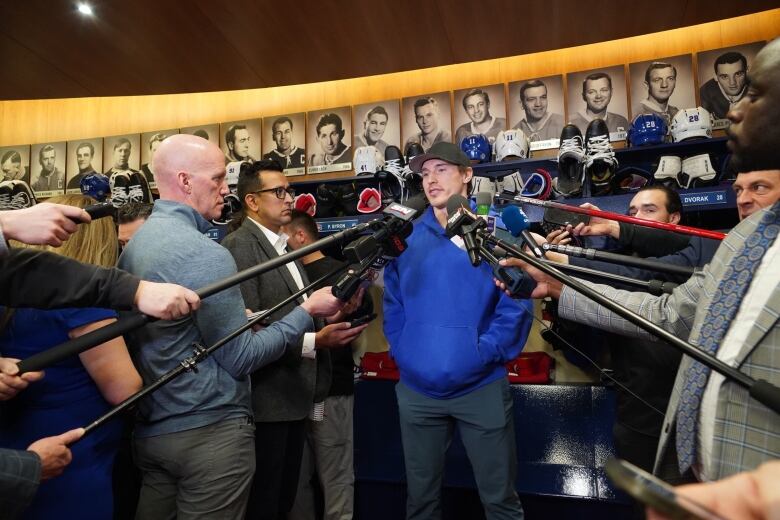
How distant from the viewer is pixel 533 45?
3.92 metres

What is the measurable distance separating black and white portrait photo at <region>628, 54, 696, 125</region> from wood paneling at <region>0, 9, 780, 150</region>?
0.86 ft

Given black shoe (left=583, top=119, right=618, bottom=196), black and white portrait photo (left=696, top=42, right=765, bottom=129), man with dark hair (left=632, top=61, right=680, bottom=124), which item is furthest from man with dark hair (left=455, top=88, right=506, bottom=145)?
black and white portrait photo (left=696, top=42, right=765, bottom=129)

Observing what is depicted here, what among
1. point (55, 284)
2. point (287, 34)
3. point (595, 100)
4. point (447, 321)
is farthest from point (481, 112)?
point (55, 284)

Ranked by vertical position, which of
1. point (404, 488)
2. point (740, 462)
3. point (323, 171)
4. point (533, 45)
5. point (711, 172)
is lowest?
point (404, 488)

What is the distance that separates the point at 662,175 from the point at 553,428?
5.90 ft

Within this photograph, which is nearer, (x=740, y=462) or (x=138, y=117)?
(x=740, y=462)

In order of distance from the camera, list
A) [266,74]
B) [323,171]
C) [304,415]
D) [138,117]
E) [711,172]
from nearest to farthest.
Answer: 1. [304,415]
2. [711,172]
3. [266,74]
4. [323,171]
5. [138,117]

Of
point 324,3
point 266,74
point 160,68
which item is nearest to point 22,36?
point 160,68

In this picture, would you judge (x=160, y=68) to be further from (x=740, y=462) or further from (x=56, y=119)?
(x=740, y=462)

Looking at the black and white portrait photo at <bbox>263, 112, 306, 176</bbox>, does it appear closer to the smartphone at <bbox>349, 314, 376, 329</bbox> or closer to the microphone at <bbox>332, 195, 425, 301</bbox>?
the smartphone at <bbox>349, 314, 376, 329</bbox>

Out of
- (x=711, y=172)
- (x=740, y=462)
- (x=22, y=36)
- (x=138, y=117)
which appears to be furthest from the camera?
(x=138, y=117)

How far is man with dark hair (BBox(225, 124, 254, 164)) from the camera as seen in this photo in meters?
5.20

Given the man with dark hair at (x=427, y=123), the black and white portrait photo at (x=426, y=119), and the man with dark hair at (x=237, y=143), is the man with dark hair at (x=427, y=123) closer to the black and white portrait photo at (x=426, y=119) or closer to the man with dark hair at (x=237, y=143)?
the black and white portrait photo at (x=426, y=119)

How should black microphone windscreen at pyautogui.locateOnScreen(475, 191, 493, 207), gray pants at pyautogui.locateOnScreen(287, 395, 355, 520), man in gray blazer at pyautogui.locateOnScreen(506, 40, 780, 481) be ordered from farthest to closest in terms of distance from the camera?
gray pants at pyautogui.locateOnScreen(287, 395, 355, 520), black microphone windscreen at pyautogui.locateOnScreen(475, 191, 493, 207), man in gray blazer at pyautogui.locateOnScreen(506, 40, 780, 481)
